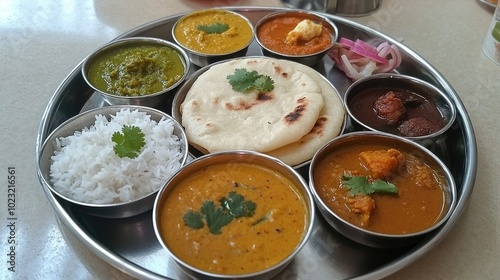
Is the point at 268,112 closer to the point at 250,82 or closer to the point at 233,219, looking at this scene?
the point at 250,82

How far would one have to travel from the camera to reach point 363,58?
2.79 meters

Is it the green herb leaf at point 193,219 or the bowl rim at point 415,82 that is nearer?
the green herb leaf at point 193,219

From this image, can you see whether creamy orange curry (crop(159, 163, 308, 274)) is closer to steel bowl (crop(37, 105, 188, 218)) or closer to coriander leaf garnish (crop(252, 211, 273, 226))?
coriander leaf garnish (crop(252, 211, 273, 226))

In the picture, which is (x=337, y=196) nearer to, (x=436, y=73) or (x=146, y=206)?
(x=146, y=206)

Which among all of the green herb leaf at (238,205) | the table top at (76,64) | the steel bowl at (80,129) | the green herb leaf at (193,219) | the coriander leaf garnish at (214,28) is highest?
the coriander leaf garnish at (214,28)

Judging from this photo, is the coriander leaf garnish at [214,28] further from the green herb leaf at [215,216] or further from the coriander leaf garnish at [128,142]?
the green herb leaf at [215,216]

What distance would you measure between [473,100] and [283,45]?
1.17m

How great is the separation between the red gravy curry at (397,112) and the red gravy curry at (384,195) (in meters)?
0.19

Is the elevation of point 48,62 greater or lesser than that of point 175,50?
lesser

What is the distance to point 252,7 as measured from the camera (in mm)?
3227

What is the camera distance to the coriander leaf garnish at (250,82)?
2455mm

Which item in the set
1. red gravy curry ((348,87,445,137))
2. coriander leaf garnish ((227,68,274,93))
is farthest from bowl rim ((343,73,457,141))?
coriander leaf garnish ((227,68,274,93))

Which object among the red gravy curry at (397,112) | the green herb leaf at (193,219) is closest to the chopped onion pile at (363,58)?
the red gravy curry at (397,112)

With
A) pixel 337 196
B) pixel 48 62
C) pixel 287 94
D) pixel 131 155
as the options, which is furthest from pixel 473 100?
pixel 48 62
